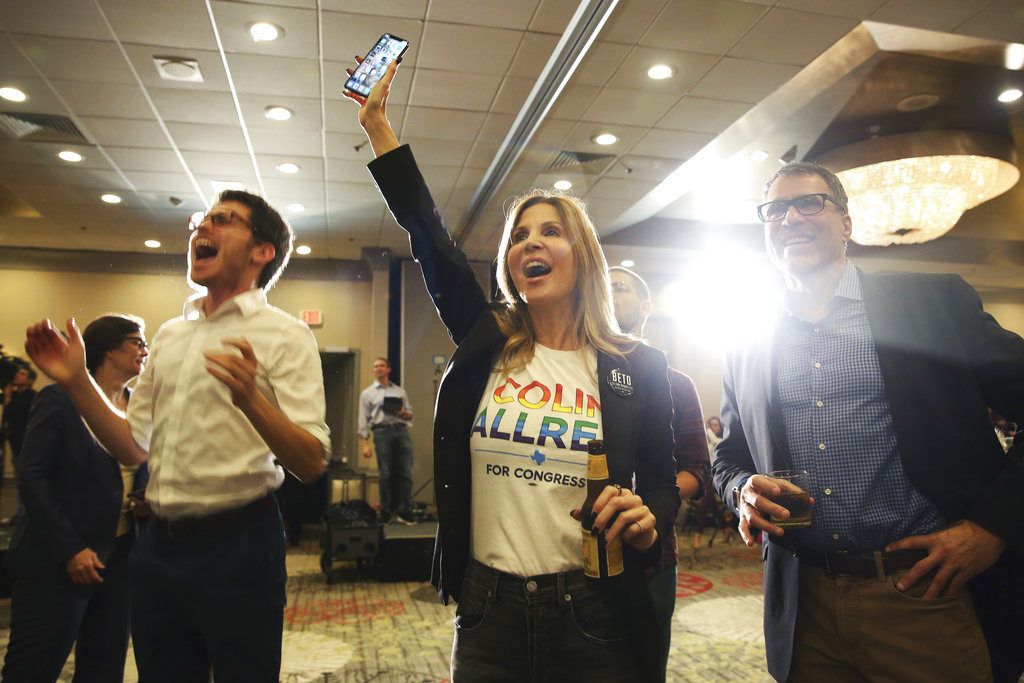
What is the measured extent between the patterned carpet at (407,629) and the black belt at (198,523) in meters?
2.02

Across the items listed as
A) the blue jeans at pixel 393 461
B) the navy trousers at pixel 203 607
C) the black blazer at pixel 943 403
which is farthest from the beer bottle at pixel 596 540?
the blue jeans at pixel 393 461

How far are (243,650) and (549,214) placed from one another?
1.09m

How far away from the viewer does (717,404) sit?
9641 millimetres

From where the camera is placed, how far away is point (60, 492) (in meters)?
1.93

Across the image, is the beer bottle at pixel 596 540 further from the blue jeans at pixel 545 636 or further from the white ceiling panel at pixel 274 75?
the white ceiling panel at pixel 274 75

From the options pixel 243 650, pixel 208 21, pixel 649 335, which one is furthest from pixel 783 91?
pixel 649 335

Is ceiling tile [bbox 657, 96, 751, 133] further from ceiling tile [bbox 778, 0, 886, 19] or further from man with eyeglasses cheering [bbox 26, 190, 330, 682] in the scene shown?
A: man with eyeglasses cheering [bbox 26, 190, 330, 682]

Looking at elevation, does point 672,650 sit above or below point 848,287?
below

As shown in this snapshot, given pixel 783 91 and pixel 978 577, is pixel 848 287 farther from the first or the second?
pixel 783 91

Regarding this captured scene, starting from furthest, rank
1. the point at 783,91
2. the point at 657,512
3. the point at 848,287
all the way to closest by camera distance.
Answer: the point at 783,91
the point at 848,287
the point at 657,512

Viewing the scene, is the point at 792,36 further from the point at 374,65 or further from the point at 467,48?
the point at 374,65

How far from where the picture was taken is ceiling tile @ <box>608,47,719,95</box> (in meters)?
3.87

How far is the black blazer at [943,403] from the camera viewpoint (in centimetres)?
120

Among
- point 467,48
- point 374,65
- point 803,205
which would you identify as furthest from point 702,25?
point 374,65
